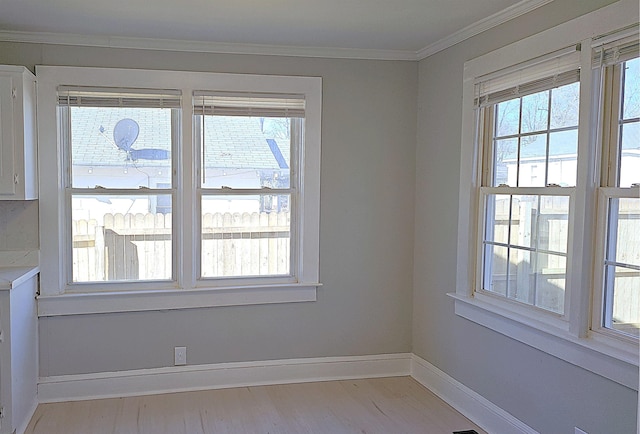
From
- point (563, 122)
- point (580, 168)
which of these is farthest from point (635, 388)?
point (563, 122)

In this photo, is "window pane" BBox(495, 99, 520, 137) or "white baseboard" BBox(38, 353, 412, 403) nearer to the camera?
"window pane" BBox(495, 99, 520, 137)

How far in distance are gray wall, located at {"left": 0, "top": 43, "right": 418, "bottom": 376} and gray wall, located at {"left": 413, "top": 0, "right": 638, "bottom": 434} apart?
0.51ft

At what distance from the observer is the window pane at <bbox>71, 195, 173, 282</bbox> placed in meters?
3.87

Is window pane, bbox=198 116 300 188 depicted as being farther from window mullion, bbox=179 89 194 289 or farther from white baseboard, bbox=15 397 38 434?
white baseboard, bbox=15 397 38 434

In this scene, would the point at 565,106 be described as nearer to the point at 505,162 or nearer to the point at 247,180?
the point at 505,162

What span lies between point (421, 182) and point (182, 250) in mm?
1806

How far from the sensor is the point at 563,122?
9.30 feet

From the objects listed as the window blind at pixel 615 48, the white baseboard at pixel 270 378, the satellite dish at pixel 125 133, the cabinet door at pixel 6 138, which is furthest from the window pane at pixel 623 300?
the cabinet door at pixel 6 138

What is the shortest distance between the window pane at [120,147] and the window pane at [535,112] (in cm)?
230

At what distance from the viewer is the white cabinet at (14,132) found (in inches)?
Answer: 132

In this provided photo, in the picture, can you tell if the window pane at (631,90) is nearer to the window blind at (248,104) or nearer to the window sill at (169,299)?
the window blind at (248,104)

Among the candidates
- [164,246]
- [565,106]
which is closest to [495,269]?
[565,106]

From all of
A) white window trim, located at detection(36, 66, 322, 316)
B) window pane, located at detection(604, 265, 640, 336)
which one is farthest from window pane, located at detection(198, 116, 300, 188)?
window pane, located at detection(604, 265, 640, 336)

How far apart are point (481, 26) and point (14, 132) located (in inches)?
113
